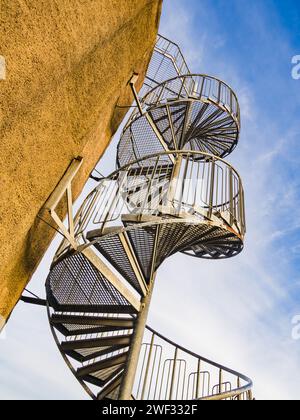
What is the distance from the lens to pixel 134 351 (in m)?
4.39

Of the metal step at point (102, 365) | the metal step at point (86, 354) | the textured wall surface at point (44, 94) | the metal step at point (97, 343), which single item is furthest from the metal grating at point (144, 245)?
the metal step at point (86, 354)

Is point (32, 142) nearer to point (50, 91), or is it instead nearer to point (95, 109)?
point (50, 91)

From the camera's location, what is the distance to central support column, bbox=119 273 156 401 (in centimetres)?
416

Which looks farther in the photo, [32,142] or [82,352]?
[82,352]

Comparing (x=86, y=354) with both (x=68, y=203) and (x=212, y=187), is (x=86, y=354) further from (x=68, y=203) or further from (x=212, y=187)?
(x=212, y=187)

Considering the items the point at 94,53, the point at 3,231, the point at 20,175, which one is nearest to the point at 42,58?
the point at 20,175

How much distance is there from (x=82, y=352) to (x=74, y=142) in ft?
12.5

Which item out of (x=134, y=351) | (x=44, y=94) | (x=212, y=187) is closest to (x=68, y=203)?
(x=44, y=94)

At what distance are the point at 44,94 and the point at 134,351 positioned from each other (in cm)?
359

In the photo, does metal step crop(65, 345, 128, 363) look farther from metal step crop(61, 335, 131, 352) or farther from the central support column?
the central support column

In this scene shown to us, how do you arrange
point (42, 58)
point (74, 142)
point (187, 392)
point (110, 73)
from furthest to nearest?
point (187, 392) < point (110, 73) < point (74, 142) < point (42, 58)

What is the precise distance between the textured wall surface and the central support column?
70.7 inches

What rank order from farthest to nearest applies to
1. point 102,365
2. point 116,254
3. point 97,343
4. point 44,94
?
point 102,365 → point 97,343 → point 116,254 → point 44,94

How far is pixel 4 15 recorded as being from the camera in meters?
2.13
